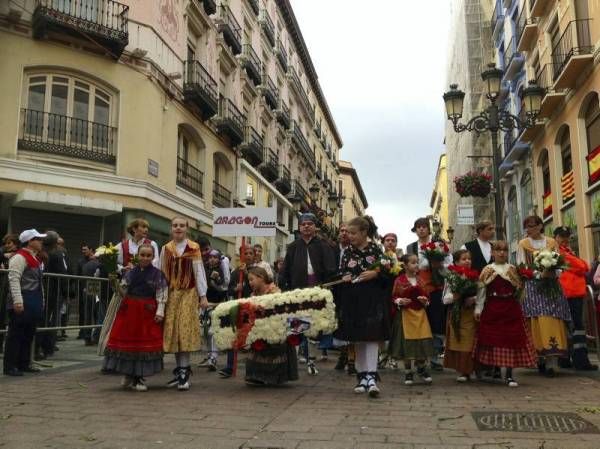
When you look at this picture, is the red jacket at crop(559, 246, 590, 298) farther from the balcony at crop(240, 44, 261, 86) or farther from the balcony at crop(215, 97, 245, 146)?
the balcony at crop(240, 44, 261, 86)

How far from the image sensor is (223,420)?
446cm

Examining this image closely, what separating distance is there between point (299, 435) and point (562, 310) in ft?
15.5

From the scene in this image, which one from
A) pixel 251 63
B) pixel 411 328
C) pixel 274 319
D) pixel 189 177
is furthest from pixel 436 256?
pixel 251 63

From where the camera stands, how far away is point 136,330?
604 cm

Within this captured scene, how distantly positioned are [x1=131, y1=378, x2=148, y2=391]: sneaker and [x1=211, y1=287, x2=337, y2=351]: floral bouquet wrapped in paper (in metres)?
0.86

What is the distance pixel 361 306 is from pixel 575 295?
12.4 ft

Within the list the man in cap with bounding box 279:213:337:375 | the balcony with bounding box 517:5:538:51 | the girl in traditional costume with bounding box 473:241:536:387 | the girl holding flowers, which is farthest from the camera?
the balcony with bounding box 517:5:538:51

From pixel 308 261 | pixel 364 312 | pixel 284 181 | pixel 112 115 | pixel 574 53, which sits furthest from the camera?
pixel 284 181

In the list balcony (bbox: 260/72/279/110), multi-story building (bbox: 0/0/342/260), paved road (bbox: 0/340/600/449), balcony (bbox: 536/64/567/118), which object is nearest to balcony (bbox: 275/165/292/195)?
balcony (bbox: 260/72/279/110)

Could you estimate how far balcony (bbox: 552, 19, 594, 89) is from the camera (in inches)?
611

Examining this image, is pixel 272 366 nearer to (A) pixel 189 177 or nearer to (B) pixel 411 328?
(B) pixel 411 328

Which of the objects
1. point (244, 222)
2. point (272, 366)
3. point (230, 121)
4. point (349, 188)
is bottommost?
point (272, 366)

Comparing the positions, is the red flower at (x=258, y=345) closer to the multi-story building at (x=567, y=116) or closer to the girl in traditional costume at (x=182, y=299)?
the girl in traditional costume at (x=182, y=299)

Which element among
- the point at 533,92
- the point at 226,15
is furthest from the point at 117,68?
the point at 533,92
